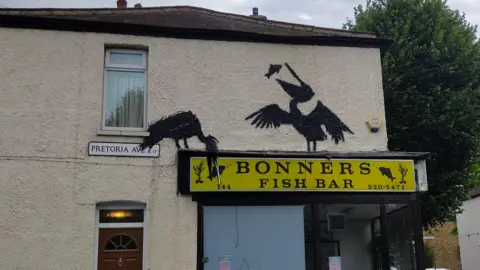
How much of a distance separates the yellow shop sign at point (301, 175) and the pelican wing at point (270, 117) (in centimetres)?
78

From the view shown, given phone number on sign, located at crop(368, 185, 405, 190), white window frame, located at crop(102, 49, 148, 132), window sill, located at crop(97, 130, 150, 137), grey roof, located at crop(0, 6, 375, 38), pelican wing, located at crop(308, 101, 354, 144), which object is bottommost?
phone number on sign, located at crop(368, 185, 405, 190)

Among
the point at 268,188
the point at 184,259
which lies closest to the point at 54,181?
the point at 184,259

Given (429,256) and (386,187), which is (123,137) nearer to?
(386,187)

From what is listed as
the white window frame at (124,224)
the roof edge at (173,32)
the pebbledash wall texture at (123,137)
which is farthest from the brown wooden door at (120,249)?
the roof edge at (173,32)

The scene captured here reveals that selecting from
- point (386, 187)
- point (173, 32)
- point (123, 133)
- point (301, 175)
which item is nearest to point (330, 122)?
point (301, 175)

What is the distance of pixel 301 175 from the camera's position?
10.1 m

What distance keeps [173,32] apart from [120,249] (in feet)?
13.6

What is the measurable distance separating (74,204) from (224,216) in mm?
2609

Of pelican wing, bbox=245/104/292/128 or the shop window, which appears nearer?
the shop window

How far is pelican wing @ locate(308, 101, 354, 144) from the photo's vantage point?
35.2 ft

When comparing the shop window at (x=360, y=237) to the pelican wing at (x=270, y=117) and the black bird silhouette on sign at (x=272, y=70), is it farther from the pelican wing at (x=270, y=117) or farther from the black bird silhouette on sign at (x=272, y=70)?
the black bird silhouette on sign at (x=272, y=70)

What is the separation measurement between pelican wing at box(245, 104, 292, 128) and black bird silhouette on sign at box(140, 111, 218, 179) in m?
0.89

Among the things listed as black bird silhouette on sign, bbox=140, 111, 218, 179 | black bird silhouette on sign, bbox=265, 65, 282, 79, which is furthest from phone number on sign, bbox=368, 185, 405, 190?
black bird silhouette on sign, bbox=140, 111, 218, 179

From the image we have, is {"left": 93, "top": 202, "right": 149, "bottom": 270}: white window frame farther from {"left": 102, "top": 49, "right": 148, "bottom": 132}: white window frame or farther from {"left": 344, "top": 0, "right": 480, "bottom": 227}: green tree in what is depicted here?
{"left": 344, "top": 0, "right": 480, "bottom": 227}: green tree
